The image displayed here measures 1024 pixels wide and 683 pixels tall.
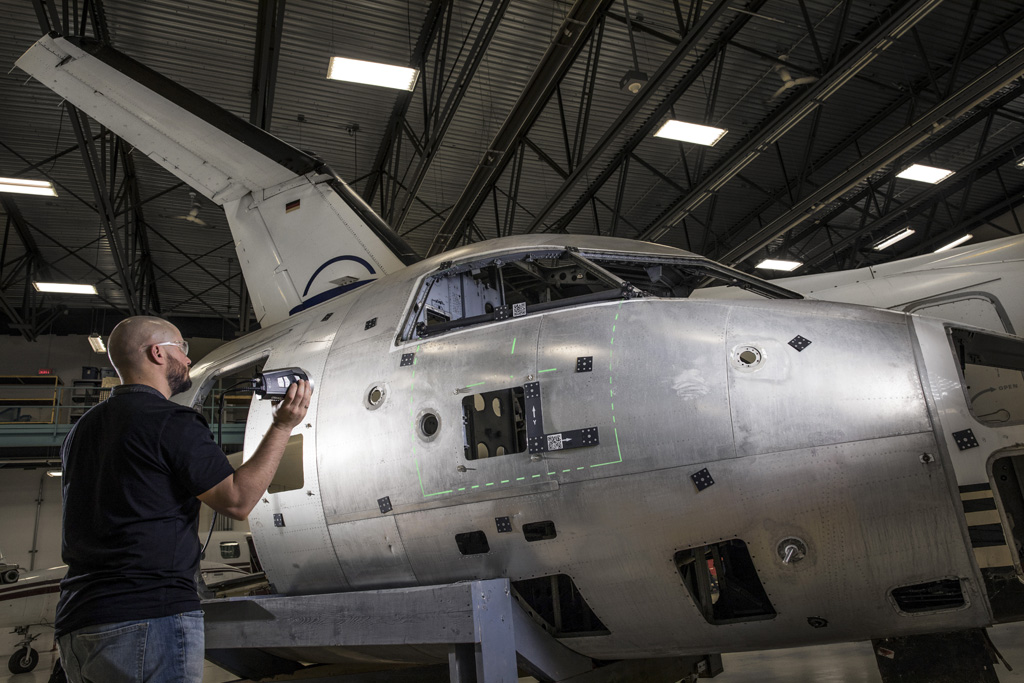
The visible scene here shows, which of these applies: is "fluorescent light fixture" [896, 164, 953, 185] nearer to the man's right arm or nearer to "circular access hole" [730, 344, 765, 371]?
"circular access hole" [730, 344, 765, 371]

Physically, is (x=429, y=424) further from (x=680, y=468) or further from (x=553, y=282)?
(x=553, y=282)

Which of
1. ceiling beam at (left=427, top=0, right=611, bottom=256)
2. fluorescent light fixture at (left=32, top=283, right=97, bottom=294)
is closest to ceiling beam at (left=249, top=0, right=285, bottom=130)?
ceiling beam at (left=427, top=0, right=611, bottom=256)

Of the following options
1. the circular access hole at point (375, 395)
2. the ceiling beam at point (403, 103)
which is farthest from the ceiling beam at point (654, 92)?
the circular access hole at point (375, 395)

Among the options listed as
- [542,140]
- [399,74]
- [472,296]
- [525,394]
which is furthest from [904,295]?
[542,140]

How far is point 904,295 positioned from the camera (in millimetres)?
8180

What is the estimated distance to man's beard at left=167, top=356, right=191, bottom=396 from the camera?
Answer: 3.31 metres

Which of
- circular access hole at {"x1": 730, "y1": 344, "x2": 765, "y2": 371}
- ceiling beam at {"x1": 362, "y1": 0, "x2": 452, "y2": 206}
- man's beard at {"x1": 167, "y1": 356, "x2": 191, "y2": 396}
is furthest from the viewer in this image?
ceiling beam at {"x1": 362, "y1": 0, "x2": 452, "y2": 206}

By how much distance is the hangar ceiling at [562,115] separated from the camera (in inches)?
565

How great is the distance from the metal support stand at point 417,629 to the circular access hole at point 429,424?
986 millimetres

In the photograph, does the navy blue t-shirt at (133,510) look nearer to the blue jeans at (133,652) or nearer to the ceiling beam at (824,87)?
the blue jeans at (133,652)

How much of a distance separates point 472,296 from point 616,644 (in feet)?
10.2

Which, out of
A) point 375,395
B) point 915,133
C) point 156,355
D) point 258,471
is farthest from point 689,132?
point 258,471

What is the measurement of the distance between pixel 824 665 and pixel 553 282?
6458 millimetres

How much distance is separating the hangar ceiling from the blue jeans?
12383mm
